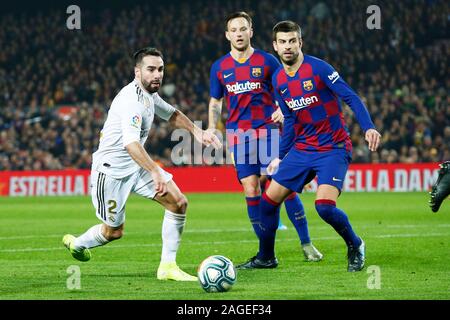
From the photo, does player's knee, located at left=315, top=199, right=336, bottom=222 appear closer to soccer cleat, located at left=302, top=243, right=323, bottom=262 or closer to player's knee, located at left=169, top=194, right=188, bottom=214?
player's knee, located at left=169, top=194, right=188, bottom=214

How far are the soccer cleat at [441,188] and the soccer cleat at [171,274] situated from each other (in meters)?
2.46

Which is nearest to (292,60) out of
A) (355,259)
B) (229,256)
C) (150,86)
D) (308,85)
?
(308,85)

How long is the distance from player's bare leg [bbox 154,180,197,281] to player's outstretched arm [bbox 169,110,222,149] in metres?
0.66

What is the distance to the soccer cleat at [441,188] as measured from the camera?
894 cm

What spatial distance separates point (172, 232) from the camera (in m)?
8.91

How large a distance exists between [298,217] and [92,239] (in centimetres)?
248

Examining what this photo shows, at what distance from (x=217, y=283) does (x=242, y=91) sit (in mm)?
3569

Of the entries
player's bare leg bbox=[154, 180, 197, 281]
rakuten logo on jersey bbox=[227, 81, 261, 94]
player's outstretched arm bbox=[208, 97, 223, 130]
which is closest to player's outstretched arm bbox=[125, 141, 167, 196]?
player's bare leg bbox=[154, 180, 197, 281]

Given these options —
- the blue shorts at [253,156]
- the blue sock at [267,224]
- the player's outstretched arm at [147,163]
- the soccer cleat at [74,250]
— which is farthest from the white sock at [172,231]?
the blue shorts at [253,156]

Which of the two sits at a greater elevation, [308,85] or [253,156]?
[308,85]

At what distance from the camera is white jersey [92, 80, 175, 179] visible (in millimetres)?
8789

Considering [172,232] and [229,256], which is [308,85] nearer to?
[172,232]
